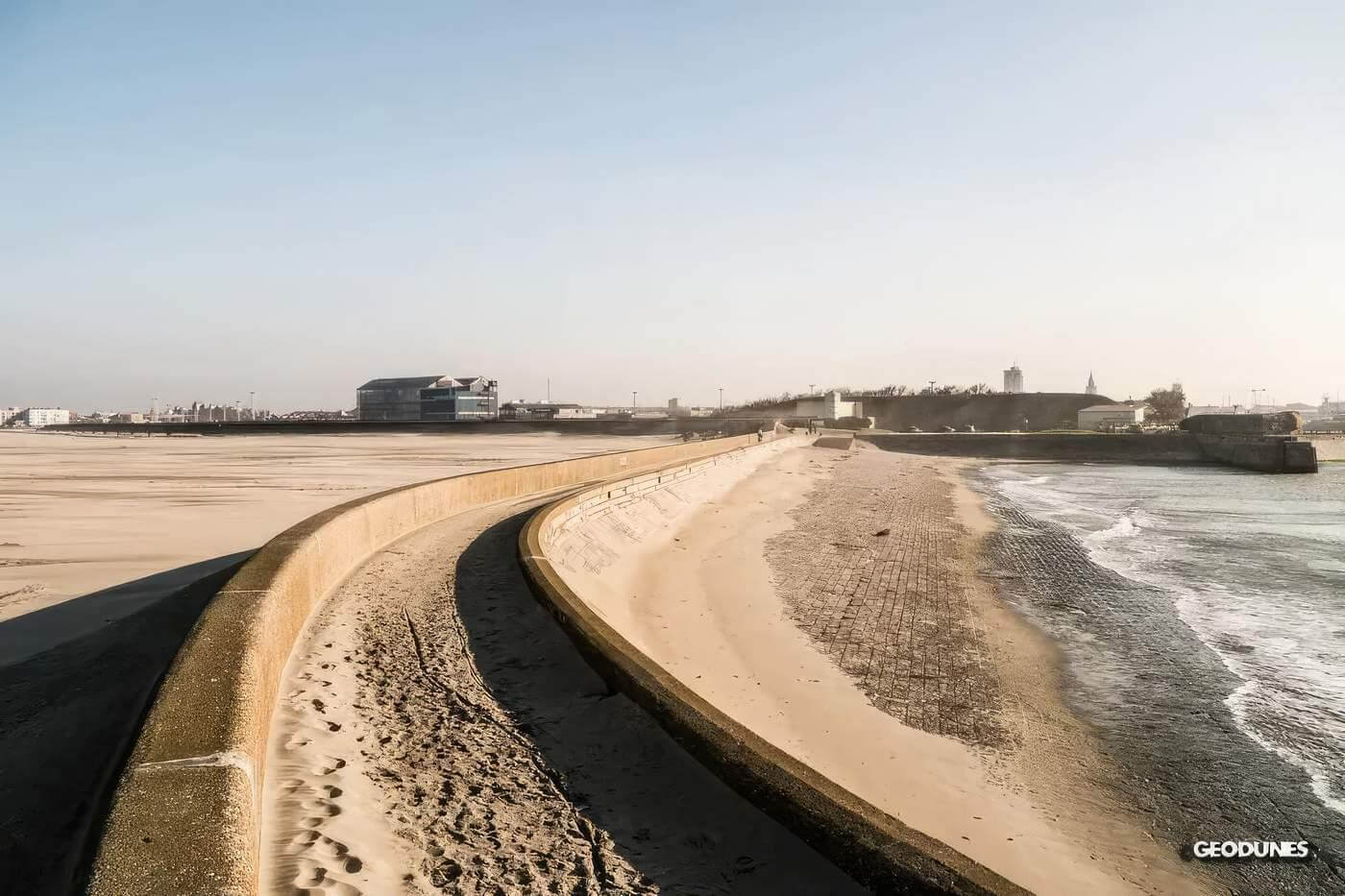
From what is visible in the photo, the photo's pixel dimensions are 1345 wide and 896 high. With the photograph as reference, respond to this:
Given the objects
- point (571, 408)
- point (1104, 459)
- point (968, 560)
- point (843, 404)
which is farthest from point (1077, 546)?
point (571, 408)

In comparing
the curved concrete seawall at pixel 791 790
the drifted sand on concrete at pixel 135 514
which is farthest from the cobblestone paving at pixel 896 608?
the drifted sand on concrete at pixel 135 514

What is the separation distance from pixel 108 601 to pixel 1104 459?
3070 inches

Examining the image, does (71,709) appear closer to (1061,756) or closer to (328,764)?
(328,764)

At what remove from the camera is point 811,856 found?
3820 mm

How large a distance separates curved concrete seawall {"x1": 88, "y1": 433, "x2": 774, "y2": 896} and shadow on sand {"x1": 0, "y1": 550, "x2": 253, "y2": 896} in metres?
0.26

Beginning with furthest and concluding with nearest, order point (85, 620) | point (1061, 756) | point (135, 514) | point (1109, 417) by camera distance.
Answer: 1. point (1109, 417)
2. point (135, 514)
3. point (85, 620)
4. point (1061, 756)

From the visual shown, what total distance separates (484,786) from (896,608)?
31.2 feet

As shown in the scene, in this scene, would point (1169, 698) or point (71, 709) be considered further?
point (1169, 698)

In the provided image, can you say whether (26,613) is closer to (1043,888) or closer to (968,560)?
(1043,888)

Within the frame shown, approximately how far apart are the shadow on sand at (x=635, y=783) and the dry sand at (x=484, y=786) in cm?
1

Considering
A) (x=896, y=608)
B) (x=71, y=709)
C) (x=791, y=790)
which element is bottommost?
(x=896, y=608)

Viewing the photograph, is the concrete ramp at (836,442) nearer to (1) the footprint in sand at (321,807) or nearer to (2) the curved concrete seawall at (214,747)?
(2) the curved concrete seawall at (214,747)

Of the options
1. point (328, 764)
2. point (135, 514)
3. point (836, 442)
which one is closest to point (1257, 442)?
point (836, 442)

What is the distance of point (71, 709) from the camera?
5590 millimetres
